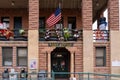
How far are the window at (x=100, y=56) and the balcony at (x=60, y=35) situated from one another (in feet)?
6.17

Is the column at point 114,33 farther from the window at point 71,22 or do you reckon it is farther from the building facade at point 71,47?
the window at point 71,22

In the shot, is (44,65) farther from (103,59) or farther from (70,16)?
(70,16)

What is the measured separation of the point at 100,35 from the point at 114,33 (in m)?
1.28

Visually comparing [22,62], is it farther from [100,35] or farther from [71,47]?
[100,35]

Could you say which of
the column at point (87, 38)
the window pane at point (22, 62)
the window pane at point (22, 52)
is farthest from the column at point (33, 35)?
the column at point (87, 38)

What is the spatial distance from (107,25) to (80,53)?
4158 mm

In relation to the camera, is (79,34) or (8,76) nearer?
(8,76)

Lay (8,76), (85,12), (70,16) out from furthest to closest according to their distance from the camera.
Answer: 1. (70,16)
2. (85,12)
3. (8,76)

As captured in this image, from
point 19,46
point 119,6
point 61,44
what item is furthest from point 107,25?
point 19,46

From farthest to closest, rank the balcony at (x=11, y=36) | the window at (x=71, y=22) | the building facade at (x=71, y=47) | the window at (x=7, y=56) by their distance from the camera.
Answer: the window at (x=71, y=22)
the balcony at (x=11, y=36)
the window at (x=7, y=56)
the building facade at (x=71, y=47)

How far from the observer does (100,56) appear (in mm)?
34531

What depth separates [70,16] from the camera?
133 ft

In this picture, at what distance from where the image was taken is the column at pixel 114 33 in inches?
1339

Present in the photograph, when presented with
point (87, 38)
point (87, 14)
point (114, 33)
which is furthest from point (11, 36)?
point (114, 33)
